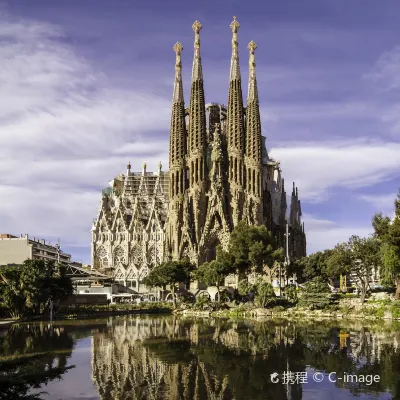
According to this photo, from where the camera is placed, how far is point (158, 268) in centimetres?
9025

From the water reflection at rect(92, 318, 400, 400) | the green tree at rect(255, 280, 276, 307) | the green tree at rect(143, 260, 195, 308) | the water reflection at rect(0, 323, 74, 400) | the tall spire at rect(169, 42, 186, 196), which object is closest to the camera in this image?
the water reflection at rect(0, 323, 74, 400)

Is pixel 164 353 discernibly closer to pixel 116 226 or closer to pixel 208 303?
pixel 208 303

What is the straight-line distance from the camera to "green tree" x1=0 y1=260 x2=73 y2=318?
6250 centimetres

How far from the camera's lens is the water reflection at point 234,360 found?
2331 cm

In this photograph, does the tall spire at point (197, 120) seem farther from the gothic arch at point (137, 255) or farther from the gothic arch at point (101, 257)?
the gothic arch at point (101, 257)

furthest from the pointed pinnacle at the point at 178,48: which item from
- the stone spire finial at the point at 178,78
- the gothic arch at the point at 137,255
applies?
the gothic arch at the point at 137,255

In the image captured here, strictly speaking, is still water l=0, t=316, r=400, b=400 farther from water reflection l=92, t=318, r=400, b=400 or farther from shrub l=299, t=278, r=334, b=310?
shrub l=299, t=278, r=334, b=310

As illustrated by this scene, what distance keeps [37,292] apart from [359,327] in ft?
116

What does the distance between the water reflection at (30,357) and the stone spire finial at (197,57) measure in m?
77.3

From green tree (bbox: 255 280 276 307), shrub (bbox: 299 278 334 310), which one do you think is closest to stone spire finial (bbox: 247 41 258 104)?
green tree (bbox: 255 280 276 307)

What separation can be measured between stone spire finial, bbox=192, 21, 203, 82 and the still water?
3229 inches

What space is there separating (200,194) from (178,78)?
28659mm

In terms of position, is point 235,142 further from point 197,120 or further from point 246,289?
point 246,289

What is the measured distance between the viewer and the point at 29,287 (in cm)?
6234
